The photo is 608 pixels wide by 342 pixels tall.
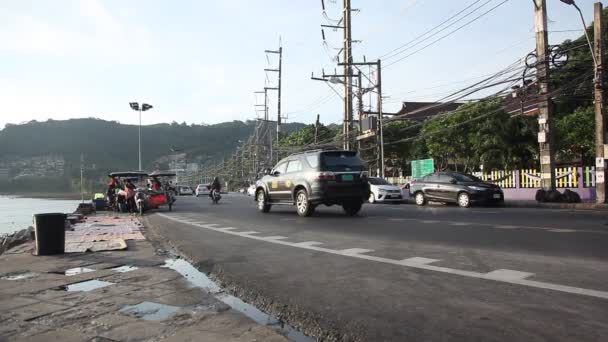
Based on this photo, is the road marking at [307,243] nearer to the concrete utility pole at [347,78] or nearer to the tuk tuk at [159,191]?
the tuk tuk at [159,191]

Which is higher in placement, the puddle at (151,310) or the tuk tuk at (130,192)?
the tuk tuk at (130,192)

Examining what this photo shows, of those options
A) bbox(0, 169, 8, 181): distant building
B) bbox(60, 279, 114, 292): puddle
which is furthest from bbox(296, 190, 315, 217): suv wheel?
bbox(0, 169, 8, 181): distant building

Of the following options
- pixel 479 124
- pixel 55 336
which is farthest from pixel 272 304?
pixel 479 124

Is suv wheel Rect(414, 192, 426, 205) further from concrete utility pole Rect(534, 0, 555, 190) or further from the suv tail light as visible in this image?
the suv tail light

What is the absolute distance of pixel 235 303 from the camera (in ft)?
16.5

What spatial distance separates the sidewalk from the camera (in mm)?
3955

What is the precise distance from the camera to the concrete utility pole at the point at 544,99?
20.2 meters

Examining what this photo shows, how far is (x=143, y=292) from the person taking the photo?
5461 mm

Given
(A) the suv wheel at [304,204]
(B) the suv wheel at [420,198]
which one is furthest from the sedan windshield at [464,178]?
(A) the suv wheel at [304,204]

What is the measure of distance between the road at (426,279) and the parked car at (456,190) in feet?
29.9

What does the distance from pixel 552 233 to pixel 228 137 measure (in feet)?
470

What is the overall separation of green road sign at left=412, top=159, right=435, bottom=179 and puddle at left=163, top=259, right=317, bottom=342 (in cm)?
2649

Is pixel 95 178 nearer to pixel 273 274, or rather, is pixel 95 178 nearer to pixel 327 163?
pixel 327 163

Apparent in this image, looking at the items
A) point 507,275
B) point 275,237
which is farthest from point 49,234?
point 507,275
